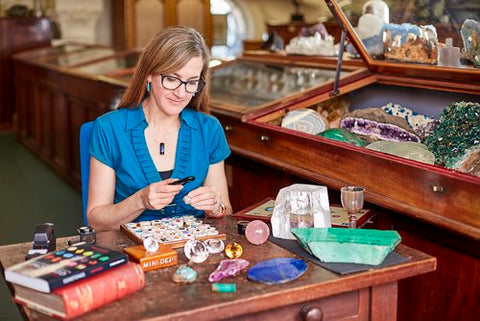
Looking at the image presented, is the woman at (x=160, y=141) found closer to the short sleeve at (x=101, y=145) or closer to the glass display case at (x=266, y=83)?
the short sleeve at (x=101, y=145)

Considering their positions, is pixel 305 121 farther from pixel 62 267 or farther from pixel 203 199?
pixel 62 267

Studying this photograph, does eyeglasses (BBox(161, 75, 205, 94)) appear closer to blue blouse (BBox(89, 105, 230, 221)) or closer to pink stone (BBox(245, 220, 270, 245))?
blue blouse (BBox(89, 105, 230, 221))

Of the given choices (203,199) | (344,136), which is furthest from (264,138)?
(203,199)

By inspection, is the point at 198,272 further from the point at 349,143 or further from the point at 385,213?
the point at 349,143

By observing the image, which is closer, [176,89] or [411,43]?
[176,89]

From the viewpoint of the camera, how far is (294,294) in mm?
1843

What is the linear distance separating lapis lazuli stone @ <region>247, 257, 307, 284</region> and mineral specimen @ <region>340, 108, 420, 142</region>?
4.86 ft

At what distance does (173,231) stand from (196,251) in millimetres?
263

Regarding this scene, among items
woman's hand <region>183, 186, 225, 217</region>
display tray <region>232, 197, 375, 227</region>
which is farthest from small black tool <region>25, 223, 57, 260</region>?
display tray <region>232, 197, 375, 227</region>

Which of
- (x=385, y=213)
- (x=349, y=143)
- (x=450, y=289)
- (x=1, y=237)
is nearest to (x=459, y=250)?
(x=450, y=289)

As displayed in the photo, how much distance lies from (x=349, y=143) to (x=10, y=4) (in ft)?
28.1

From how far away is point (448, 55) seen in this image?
334cm

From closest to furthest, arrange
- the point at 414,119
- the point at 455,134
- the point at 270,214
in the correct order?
the point at 270,214 → the point at 455,134 → the point at 414,119

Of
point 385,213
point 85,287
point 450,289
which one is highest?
point 85,287
